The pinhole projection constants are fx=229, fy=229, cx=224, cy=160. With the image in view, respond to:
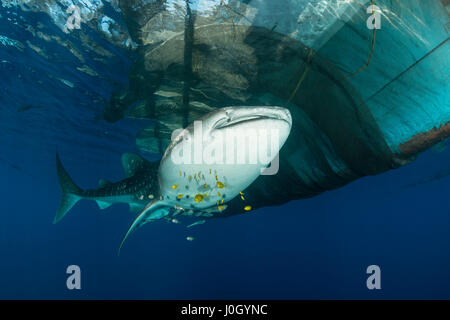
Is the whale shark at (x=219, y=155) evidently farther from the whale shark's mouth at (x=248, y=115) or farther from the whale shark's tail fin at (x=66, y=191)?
the whale shark's tail fin at (x=66, y=191)

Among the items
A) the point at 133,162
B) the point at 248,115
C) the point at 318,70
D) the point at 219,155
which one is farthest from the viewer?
the point at 133,162

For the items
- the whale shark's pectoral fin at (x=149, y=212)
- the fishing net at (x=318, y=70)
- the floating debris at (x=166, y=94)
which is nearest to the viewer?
the fishing net at (x=318, y=70)

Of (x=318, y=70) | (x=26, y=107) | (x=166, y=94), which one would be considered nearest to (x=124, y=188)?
(x=166, y=94)

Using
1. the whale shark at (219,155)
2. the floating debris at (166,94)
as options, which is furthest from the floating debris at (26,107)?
the whale shark at (219,155)

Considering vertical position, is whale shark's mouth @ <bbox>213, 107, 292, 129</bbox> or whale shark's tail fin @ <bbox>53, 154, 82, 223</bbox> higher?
whale shark's mouth @ <bbox>213, 107, 292, 129</bbox>

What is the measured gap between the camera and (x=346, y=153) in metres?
3.49

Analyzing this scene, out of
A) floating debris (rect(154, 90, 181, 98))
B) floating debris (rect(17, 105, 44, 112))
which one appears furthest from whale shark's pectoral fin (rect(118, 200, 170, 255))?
floating debris (rect(17, 105, 44, 112))

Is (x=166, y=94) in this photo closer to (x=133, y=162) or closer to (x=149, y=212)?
(x=133, y=162)

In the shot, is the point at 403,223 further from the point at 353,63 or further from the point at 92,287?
the point at 92,287

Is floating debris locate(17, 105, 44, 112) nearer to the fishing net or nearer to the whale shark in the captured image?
the fishing net

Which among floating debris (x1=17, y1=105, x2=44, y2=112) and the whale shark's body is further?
floating debris (x1=17, y1=105, x2=44, y2=112)
